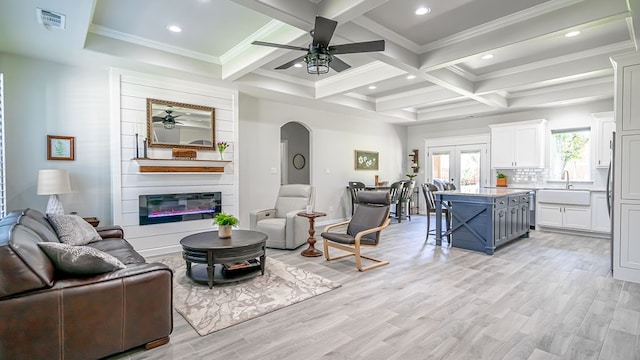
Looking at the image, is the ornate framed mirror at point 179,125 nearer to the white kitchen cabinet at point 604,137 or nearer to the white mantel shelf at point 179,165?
the white mantel shelf at point 179,165

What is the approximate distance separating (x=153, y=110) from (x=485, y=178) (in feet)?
25.2

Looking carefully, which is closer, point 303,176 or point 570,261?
point 570,261

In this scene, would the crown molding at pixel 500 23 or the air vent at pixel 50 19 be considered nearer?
the air vent at pixel 50 19

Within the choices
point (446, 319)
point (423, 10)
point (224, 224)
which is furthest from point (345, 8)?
point (446, 319)

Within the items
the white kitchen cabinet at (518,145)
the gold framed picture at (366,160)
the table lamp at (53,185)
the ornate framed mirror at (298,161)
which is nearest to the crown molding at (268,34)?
the table lamp at (53,185)

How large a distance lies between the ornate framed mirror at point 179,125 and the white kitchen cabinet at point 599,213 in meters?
7.24

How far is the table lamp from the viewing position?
3744mm

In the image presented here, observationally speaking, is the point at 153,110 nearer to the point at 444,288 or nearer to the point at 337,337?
the point at 337,337

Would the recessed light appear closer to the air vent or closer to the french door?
the air vent

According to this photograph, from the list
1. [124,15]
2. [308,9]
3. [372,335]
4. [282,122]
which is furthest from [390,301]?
[282,122]

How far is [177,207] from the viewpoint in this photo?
5.01 metres

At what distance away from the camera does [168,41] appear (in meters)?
4.18

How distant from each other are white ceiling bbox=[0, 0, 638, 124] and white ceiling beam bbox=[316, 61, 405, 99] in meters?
0.02

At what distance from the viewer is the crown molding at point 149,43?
3.80 m
